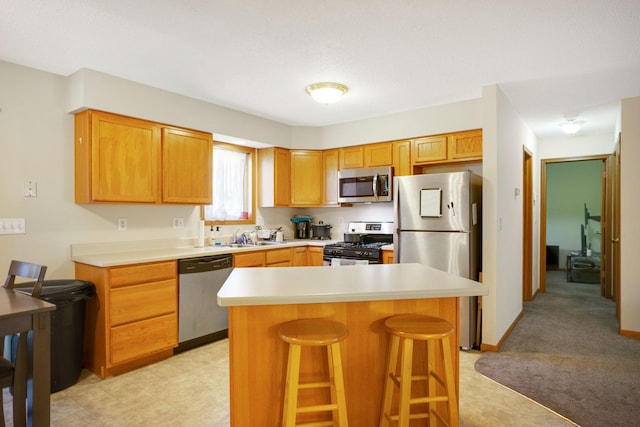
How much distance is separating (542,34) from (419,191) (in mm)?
1567

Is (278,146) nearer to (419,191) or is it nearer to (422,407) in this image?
(419,191)

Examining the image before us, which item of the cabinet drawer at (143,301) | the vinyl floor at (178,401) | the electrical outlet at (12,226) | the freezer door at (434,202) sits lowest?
the vinyl floor at (178,401)

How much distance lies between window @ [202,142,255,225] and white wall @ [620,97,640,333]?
13.2 feet

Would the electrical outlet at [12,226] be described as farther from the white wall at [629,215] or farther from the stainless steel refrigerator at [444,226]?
the white wall at [629,215]

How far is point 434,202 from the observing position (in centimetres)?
341

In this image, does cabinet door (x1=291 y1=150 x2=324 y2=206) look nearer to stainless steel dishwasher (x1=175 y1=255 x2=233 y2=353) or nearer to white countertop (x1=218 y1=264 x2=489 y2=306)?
stainless steel dishwasher (x1=175 y1=255 x2=233 y2=353)

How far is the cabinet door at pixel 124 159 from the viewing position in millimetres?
2953

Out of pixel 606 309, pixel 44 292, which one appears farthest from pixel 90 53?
pixel 606 309

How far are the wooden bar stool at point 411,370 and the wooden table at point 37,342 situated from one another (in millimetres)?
1669

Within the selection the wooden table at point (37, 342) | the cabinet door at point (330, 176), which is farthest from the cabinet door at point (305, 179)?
the wooden table at point (37, 342)

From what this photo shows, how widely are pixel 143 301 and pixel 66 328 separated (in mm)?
522

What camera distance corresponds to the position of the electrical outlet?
2.74m

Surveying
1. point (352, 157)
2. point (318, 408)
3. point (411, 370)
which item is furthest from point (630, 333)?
point (318, 408)

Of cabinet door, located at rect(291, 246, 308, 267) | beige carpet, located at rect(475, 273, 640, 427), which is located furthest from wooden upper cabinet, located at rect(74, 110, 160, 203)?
beige carpet, located at rect(475, 273, 640, 427)
